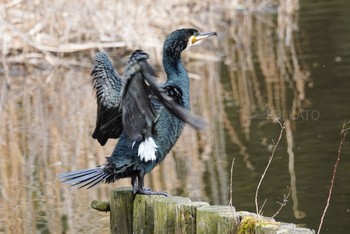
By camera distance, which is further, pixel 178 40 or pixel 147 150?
pixel 178 40

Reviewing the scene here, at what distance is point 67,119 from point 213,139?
224 centimetres

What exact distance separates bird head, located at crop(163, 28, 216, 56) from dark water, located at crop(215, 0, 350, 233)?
1.51 meters

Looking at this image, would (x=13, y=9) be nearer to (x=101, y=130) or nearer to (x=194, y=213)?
(x=101, y=130)

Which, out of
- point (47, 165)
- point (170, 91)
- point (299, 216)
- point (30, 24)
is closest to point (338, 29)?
point (30, 24)

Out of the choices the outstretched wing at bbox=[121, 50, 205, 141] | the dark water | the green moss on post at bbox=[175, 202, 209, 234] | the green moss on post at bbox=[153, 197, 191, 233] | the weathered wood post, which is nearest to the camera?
the weathered wood post

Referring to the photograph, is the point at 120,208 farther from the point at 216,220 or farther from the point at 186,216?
the point at 216,220

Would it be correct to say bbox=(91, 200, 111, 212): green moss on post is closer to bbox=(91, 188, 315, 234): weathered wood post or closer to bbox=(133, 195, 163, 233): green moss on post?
bbox=(91, 188, 315, 234): weathered wood post

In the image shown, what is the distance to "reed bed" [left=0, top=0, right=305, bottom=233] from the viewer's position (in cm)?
757

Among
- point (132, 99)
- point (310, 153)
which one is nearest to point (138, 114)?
point (132, 99)

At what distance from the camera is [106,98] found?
545 cm

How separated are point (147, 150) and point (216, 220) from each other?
1094mm

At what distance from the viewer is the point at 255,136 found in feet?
30.3

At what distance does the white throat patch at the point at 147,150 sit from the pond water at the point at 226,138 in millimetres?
1161

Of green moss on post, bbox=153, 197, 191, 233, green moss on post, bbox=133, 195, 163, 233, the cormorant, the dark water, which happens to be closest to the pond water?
the dark water
